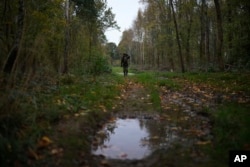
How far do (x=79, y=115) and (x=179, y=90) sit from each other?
694cm

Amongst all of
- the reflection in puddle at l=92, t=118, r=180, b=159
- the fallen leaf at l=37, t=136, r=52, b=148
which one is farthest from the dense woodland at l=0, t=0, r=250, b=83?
the reflection in puddle at l=92, t=118, r=180, b=159

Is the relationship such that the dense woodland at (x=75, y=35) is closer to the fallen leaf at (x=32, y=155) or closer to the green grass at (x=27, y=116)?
the green grass at (x=27, y=116)

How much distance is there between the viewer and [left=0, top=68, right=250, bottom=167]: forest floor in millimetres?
5398

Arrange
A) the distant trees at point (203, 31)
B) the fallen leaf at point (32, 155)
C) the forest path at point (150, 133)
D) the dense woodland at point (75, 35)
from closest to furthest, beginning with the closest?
the fallen leaf at point (32, 155) → the forest path at point (150, 133) → the dense woodland at point (75, 35) → the distant trees at point (203, 31)

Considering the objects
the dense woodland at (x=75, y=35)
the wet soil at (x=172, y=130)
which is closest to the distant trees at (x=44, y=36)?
the dense woodland at (x=75, y=35)

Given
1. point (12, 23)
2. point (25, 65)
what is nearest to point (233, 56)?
point (12, 23)

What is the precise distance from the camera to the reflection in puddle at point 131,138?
601 cm

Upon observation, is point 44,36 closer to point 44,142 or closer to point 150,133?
point 44,142

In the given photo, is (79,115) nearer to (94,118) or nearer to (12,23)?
(94,118)

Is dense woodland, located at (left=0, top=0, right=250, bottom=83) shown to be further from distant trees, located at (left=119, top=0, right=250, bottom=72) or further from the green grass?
the green grass

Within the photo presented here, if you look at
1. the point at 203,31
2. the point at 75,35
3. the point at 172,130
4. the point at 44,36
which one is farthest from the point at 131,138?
the point at 203,31

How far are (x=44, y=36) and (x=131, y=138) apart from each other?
10.7 feet

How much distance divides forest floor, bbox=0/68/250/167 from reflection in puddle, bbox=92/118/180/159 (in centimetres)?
2

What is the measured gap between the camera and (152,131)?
289 inches
